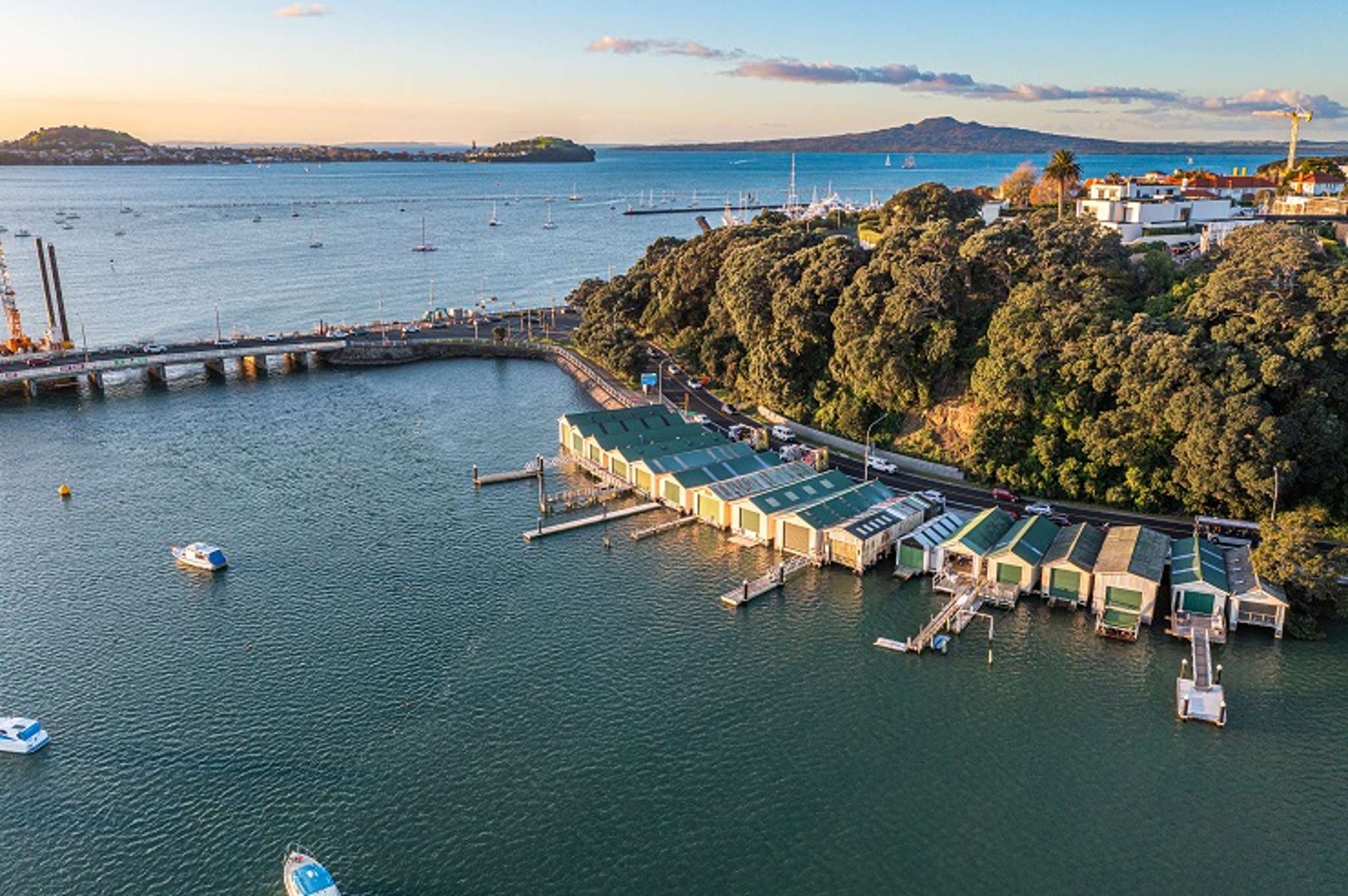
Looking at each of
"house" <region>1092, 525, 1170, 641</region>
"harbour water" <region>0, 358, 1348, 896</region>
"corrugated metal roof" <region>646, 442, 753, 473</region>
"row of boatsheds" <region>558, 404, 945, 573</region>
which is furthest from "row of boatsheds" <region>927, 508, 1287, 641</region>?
"corrugated metal roof" <region>646, 442, 753, 473</region>

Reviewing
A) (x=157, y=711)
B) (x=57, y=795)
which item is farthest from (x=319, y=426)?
(x=57, y=795)

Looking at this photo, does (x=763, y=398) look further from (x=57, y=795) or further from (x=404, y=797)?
(x=57, y=795)

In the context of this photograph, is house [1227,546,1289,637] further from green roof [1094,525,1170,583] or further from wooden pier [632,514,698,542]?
wooden pier [632,514,698,542]

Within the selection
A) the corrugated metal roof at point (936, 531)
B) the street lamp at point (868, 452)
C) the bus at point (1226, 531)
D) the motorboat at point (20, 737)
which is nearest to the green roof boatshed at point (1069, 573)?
the corrugated metal roof at point (936, 531)

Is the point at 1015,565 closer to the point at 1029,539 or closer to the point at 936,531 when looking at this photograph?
the point at 1029,539

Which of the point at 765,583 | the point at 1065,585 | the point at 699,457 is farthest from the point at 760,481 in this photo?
the point at 1065,585
